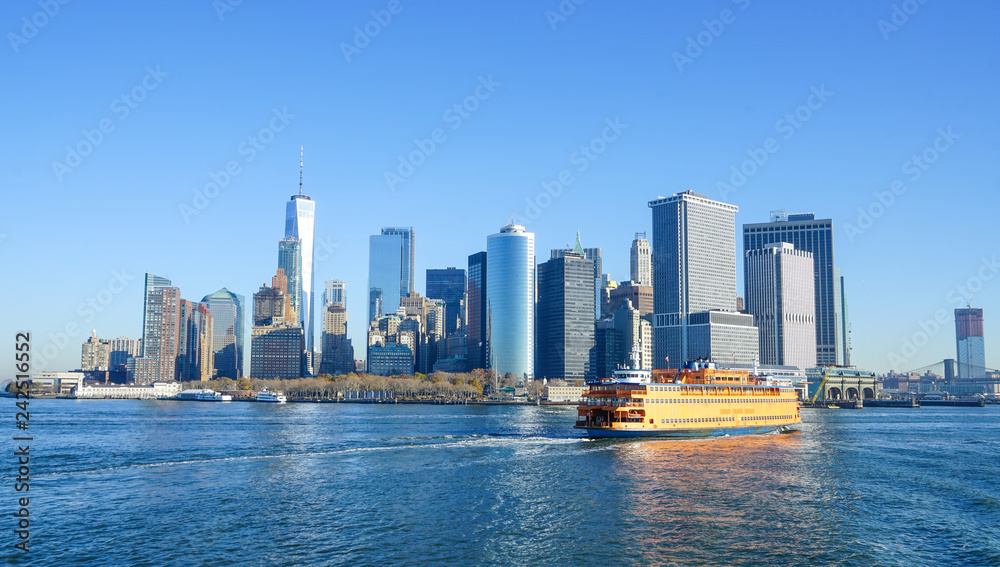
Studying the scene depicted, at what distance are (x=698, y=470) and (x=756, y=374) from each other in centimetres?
6798

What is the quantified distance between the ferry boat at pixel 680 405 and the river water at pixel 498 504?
775 centimetres

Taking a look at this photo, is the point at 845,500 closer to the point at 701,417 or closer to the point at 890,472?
the point at 890,472

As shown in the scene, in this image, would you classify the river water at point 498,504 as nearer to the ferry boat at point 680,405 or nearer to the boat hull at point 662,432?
the boat hull at point 662,432

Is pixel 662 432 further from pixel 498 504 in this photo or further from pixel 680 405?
pixel 498 504

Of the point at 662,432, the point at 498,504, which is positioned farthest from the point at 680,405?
the point at 498,504

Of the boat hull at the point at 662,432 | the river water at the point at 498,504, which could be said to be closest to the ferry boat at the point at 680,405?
the boat hull at the point at 662,432

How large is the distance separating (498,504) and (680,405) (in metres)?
64.0

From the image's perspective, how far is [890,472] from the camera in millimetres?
86250

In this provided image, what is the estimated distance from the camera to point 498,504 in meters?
63.9

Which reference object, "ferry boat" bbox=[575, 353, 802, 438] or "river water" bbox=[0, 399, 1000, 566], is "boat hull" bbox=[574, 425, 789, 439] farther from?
"river water" bbox=[0, 399, 1000, 566]

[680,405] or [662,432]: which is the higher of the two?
[680,405]

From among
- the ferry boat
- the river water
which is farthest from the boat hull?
the river water

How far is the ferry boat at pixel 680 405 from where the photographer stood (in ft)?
381

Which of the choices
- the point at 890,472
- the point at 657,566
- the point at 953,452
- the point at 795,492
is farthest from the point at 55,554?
the point at 953,452
